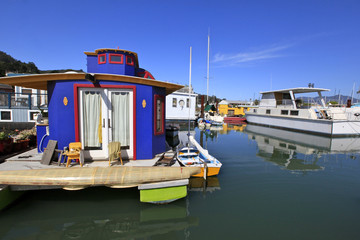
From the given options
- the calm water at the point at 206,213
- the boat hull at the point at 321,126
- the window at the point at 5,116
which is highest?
the window at the point at 5,116

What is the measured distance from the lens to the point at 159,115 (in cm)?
693

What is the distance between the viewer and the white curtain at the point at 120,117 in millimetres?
5980

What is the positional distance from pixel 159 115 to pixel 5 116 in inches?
576

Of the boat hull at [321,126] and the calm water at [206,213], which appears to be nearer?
the calm water at [206,213]

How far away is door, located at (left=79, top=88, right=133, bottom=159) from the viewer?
5824 mm

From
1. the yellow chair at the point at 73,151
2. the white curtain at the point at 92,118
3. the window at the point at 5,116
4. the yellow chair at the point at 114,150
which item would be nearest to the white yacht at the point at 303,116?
the yellow chair at the point at 114,150

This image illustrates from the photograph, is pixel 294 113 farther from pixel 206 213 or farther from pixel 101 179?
pixel 101 179

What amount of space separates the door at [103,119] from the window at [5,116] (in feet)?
42.6

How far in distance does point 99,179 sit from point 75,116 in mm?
2448

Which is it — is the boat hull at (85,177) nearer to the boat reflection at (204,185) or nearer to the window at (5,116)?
the boat reflection at (204,185)

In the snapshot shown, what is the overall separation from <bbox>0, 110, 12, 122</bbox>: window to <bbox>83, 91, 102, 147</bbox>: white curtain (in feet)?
42.6

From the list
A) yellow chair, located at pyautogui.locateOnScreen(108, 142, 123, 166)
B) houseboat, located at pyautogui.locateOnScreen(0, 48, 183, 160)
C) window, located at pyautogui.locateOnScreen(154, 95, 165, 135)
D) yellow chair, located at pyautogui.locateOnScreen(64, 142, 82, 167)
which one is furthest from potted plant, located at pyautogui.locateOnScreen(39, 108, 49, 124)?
window, located at pyautogui.locateOnScreen(154, 95, 165, 135)

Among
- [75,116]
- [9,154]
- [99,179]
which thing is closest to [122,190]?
[99,179]

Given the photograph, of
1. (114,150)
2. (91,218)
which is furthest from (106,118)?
(91,218)
